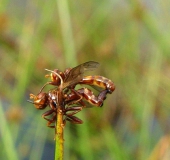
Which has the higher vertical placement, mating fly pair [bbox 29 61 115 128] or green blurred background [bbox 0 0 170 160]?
green blurred background [bbox 0 0 170 160]

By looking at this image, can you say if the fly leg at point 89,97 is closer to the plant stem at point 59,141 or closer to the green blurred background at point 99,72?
the plant stem at point 59,141

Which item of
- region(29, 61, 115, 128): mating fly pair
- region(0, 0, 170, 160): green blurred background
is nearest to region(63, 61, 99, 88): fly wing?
region(29, 61, 115, 128): mating fly pair

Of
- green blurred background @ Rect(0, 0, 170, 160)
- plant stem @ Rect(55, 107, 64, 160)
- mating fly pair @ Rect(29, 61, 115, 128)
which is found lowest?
plant stem @ Rect(55, 107, 64, 160)

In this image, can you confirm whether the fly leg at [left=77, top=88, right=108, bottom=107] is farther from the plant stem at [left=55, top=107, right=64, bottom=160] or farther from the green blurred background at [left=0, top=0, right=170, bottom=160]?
the green blurred background at [left=0, top=0, right=170, bottom=160]

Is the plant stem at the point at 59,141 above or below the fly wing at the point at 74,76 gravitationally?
below

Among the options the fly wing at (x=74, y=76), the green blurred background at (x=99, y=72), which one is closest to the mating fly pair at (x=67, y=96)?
the fly wing at (x=74, y=76)

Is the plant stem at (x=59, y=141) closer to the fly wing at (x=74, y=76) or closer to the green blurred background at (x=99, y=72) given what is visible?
the fly wing at (x=74, y=76)

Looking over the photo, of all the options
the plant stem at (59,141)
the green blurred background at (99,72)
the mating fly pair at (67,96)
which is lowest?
the plant stem at (59,141)

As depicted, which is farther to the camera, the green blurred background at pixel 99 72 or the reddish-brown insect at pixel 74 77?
the green blurred background at pixel 99 72

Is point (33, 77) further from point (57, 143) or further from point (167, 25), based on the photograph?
point (57, 143)

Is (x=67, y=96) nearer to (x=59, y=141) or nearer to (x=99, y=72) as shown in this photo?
(x=59, y=141)
